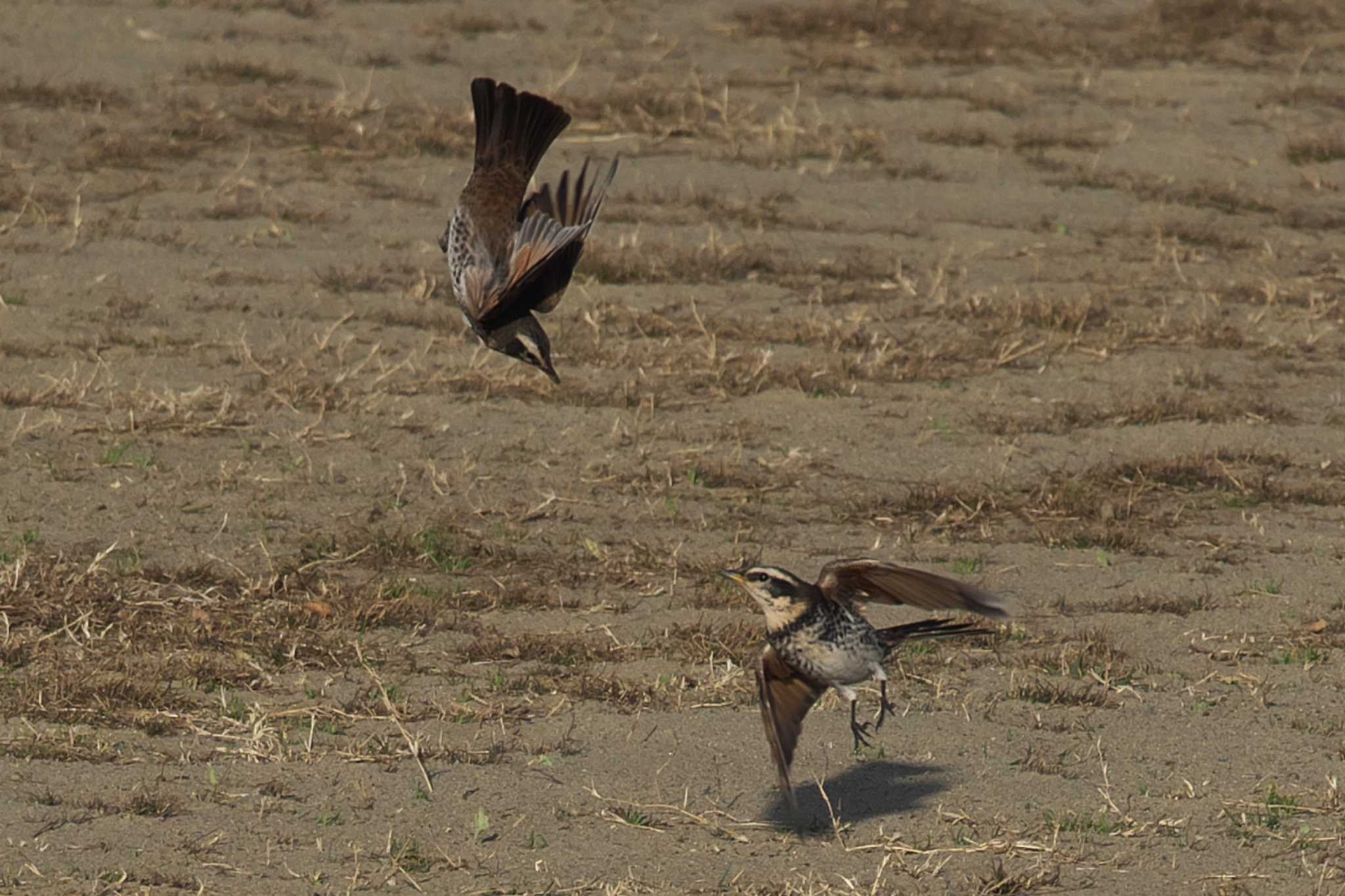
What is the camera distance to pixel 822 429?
34.6 feet

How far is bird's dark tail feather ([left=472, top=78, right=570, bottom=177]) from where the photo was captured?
7.84 meters

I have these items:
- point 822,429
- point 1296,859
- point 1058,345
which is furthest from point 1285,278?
point 1296,859

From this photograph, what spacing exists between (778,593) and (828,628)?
7.2 inches

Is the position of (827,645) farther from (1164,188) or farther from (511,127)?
(1164,188)

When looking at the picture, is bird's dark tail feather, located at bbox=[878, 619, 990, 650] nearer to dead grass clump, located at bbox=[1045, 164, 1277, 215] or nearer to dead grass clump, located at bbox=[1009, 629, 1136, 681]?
dead grass clump, located at bbox=[1009, 629, 1136, 681]

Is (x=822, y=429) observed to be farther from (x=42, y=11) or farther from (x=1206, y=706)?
(x=42, y=11)

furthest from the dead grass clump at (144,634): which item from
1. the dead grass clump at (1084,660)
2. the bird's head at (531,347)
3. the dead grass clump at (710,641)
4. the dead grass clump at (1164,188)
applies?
the dead grass clump at (1164,188)

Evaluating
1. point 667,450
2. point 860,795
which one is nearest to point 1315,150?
point 667,450

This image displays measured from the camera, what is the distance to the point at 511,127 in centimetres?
793

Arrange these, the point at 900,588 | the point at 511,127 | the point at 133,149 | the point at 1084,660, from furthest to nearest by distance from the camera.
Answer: the point at 133,149 → the point at 511,127 → the point at 1084,660 → the point at 900,588

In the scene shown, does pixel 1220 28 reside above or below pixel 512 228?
above

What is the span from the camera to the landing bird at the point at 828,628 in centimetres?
611

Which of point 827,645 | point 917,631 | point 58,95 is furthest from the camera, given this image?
point 58,95

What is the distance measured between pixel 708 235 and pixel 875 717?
6356mm
